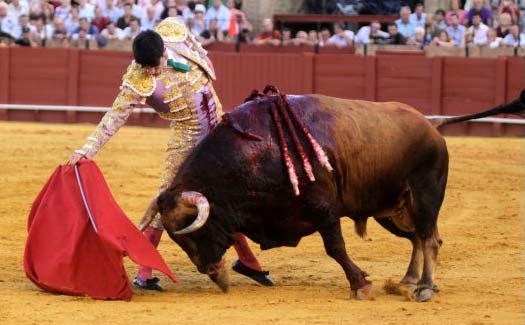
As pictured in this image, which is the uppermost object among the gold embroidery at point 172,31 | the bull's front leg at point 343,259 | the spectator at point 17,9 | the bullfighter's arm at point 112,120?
the spectator at point 17,9

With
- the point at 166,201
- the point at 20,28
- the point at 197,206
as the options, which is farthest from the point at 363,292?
the point at 20,28

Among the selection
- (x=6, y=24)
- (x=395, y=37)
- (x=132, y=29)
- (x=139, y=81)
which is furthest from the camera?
(x=6, y=24)

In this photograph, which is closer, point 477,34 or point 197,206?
point 197,206

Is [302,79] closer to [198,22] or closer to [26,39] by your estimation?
[198,22]

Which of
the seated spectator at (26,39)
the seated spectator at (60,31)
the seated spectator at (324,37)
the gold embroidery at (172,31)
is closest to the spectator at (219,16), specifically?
the seated spectator at (324,37)

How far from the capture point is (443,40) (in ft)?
52.4

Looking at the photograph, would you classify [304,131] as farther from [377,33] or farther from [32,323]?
[377,33]

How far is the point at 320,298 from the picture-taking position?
6387mm

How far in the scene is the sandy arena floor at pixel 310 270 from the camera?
580 cm

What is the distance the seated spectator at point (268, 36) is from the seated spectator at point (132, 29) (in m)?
1.62

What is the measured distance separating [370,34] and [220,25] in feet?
6.71

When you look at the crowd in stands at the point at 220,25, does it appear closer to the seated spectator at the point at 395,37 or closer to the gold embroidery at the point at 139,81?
the seated spectator at the point at 395,37

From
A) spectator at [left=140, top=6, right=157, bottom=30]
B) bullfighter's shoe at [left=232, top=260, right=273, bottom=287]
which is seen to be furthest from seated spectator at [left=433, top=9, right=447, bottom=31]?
bullfighter's shoe at [left=232, top=260, right=273, bottom=287]

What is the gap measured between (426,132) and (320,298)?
1.06m
